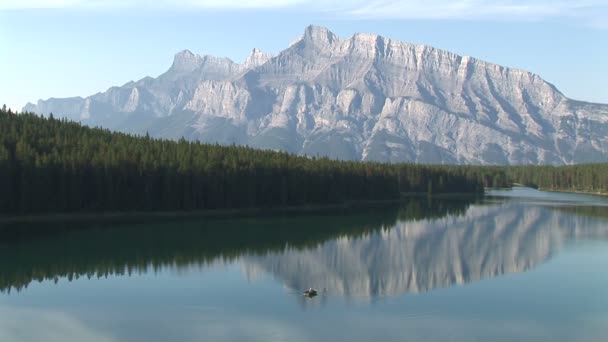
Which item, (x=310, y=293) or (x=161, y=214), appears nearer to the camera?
(x=310, y=293)

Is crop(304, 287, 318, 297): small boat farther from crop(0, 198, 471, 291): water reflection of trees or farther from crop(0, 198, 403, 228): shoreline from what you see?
crop(0, 198, 403, 228): shoreline

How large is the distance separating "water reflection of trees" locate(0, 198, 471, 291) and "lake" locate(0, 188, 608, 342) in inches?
9.1

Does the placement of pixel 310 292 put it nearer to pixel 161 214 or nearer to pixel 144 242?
pixel 144 242

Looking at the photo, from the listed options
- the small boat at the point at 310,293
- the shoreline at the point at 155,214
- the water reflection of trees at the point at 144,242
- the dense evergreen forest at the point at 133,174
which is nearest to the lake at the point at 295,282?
the water reflection of trees at the point at 144,242

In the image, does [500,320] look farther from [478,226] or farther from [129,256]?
[478,226]

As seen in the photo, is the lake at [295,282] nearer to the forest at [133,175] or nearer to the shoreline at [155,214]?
the shoreline at [155,214]

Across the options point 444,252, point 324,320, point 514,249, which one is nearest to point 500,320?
point 324,320

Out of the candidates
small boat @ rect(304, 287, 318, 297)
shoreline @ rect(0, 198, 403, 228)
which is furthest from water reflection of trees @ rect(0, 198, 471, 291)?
small boat @ rect(304, 287, 318, 297)

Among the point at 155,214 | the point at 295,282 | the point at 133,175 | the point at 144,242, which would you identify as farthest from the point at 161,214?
the point at 295,282

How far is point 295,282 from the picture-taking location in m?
70.3

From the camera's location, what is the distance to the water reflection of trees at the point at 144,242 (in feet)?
245

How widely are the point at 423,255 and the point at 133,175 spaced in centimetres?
5866

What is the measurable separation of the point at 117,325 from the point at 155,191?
82.2 metres

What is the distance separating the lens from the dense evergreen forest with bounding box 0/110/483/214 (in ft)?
379
